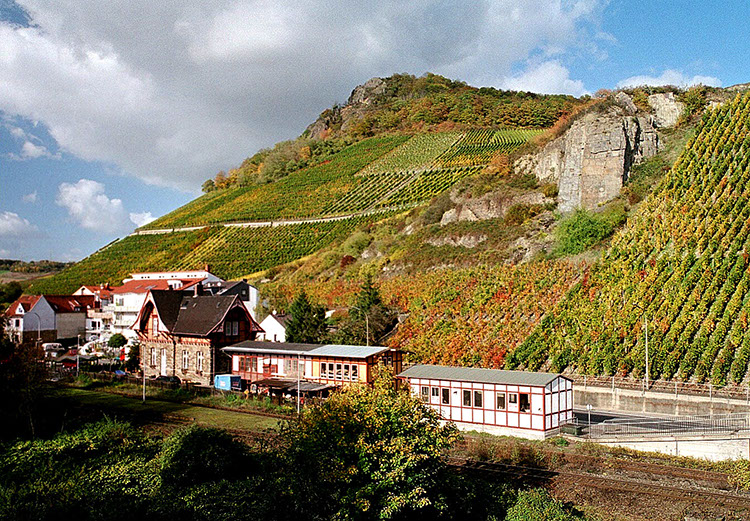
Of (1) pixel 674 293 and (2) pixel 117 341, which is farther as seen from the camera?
(2) pixel 117 341

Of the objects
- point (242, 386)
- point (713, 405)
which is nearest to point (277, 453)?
point (713, 405)

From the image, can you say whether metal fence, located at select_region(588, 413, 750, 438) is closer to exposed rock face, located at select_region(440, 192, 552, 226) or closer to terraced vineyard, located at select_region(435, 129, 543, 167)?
exposed rock face, located at select_region(440, 192, 552, 226)

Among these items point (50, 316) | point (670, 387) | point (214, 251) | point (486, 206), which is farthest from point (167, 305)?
point (214, 251)

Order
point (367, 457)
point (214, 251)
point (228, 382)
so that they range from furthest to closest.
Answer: point (214, 251) → point (228, 382) → point (367, 457)

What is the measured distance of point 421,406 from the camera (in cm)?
1603

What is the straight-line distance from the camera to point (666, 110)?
66.4 metres

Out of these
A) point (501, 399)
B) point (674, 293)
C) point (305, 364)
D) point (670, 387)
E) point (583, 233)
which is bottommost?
point (501, 399)

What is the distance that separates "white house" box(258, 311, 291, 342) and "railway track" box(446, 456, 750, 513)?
3036cm

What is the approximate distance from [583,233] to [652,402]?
2444 cm

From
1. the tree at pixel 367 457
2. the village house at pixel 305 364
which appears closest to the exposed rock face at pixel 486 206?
the village house at pixel 305 364

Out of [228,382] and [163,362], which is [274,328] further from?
[228,382]

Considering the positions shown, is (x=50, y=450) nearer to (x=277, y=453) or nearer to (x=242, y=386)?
→ (x=277, y=453)

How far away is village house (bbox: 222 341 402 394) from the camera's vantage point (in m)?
37.1

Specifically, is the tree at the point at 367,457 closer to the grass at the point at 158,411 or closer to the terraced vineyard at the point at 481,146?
the grass at the point at 158,411
